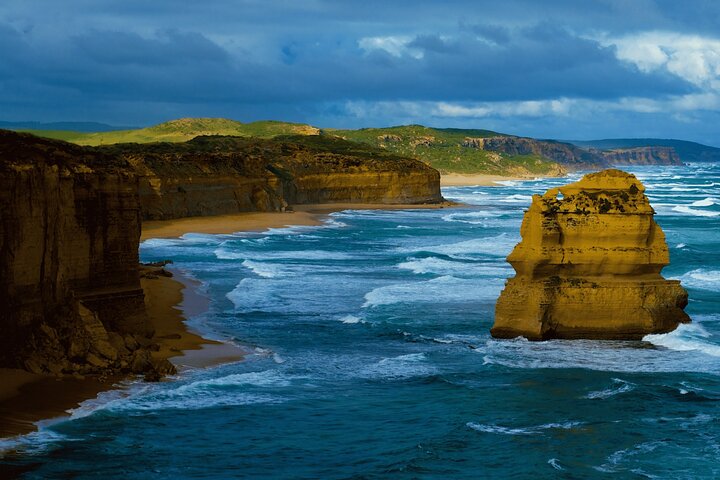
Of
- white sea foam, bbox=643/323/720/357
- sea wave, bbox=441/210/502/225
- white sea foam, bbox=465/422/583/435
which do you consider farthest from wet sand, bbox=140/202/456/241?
white sea foam, bbox=465/422/583/435

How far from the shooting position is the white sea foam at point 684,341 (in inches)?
1009

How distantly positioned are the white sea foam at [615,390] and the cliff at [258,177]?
46.8 metres

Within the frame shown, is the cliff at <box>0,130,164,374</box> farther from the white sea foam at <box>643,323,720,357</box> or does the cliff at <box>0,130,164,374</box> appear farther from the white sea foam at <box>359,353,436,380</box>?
the white sea foam at <box>643,323,720,357</box>

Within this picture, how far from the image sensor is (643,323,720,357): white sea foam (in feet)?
84.1

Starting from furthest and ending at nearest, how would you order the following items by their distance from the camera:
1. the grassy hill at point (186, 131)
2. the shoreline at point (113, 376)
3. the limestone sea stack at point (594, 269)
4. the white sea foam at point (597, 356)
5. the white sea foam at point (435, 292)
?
the grassy hill at point (186, 131), the white sea foam at point (435, 292), the limestone sea stack at point (594, 269), the white sea foam at point (597, 356), the shoreline at point (113, 376)

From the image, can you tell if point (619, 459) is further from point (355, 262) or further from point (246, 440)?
point (355, 262)

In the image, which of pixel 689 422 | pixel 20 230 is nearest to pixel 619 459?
pixel 689 422

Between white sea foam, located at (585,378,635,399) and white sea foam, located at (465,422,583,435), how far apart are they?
1787 millimetres

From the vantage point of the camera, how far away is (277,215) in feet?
252

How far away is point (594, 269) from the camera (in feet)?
84.7

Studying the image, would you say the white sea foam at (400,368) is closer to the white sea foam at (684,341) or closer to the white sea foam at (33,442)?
the white sea foam at (684,341)

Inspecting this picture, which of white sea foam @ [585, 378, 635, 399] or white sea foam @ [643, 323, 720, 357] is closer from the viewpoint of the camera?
white sea foam @ [585, 378, 635, 399]

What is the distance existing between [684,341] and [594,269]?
282 cm

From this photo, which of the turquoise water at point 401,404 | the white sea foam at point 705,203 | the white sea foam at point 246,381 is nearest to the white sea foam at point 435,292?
the turquoise water at point 401,404
